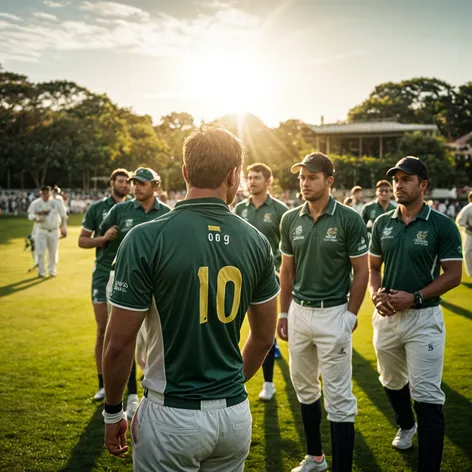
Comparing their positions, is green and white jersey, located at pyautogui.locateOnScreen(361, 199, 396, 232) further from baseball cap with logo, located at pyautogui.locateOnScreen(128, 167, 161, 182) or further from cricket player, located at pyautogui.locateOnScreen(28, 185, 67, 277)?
cricket player, located at pyautogui.locateOnScreen(28, 185, 67, 277)

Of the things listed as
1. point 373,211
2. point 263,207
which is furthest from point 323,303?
point 373,211

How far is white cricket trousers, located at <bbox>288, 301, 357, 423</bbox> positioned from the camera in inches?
179

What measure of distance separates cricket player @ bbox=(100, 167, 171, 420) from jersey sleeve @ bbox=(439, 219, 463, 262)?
3.52 metres

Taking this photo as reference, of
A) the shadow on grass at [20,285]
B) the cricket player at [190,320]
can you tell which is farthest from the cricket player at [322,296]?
the shadow on grass at [20,285]

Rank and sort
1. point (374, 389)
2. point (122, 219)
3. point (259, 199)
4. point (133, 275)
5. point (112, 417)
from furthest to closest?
1. point (259, 199)
2. point (374, 389)
3. point (122, 219)
4. point (112, 417)
5. point (133, 275)

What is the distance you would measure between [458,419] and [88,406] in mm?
4653

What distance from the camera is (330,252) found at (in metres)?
4.84

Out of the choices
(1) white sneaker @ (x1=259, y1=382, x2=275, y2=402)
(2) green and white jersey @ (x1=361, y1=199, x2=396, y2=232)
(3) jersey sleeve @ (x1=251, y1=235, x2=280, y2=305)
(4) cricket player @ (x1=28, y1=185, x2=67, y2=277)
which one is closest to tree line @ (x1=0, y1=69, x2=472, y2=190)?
(4) cricket player @ (x1=28, y1=185, x2=67, y2=277)

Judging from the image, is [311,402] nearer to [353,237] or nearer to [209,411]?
[353,237]

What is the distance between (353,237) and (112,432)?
3.00 metres

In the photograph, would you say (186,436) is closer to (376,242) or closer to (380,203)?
(376,242)

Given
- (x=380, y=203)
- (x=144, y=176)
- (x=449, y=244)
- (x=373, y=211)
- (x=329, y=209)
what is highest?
(x=144, y=176)

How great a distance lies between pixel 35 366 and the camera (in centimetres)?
775

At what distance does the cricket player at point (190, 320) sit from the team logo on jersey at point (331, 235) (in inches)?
89.2
